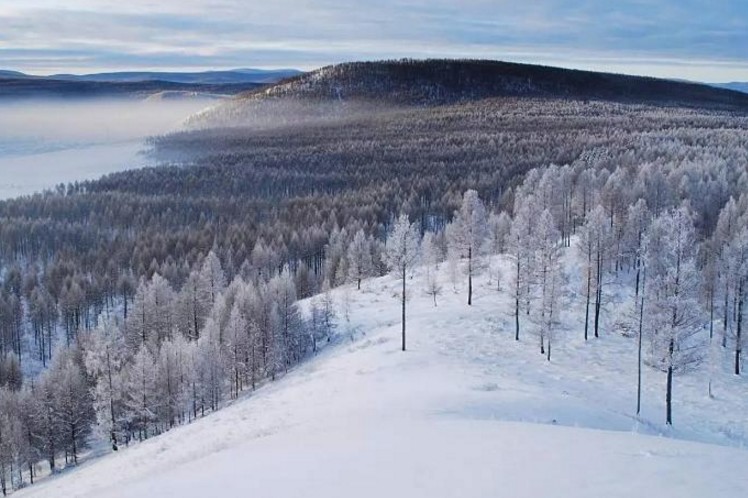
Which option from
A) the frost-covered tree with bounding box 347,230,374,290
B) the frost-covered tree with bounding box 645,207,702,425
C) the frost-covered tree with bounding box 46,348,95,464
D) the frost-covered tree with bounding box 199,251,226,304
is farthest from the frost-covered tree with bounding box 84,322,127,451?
the frost-covered tree with bounding box 645,207,702,425

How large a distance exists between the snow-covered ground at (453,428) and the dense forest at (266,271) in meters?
3.71

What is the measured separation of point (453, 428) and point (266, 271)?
7523cm

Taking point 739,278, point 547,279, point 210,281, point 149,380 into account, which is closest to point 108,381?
point 149,380

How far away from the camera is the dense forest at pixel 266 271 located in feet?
185

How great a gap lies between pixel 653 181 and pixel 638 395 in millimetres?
54951

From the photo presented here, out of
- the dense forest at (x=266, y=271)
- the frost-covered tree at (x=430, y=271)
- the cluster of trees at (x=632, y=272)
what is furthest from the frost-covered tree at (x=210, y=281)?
the frost-covered tree at (x=430, y=271)

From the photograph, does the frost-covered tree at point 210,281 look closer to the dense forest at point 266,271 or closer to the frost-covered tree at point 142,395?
the dense forest at point 266,271

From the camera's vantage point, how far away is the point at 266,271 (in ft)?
336

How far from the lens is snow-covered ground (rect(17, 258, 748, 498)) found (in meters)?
22.0

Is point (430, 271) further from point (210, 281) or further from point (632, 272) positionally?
point (210, 281)

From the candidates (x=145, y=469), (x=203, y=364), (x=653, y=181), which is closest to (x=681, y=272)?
(x=145, y=469)

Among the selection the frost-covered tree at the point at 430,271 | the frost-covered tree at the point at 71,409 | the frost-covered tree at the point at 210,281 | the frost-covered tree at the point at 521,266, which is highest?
the frost-covered tree at the point at 521,266

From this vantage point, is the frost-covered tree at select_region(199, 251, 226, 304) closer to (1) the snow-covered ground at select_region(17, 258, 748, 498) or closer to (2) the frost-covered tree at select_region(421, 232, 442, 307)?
(1) the snow-covered ground at select_region(17, 258, 748, 498)

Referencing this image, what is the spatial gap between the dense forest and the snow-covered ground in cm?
371
